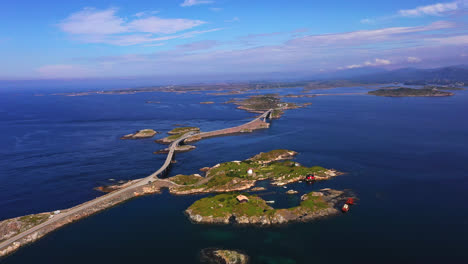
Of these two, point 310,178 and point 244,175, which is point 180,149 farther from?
point 310,178

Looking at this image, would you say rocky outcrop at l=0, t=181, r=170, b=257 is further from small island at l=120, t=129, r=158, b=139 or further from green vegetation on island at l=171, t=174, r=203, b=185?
small island at l=120, t=129, r=158, b=139

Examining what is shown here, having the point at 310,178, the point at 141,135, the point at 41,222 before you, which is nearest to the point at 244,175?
the point at 310,178

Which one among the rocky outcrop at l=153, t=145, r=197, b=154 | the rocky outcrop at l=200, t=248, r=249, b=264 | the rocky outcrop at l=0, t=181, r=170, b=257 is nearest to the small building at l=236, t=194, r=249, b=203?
the rocky outcrop at l=200, t=248, r=249, b=264

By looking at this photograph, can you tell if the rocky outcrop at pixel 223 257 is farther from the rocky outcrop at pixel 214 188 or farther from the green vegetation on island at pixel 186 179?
the green vegetation on island at pixel 186 179

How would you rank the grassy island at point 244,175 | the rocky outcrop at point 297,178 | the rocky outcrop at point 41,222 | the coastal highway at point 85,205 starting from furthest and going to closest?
the rocky outcrop at point 297,178
the grassy island at point 244,175
the rocky outcrop at point 41,222
the coastal highway at point 85,205

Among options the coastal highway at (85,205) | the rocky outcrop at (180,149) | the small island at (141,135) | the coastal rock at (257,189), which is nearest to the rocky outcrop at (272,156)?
the coastal rock at (257,189)
